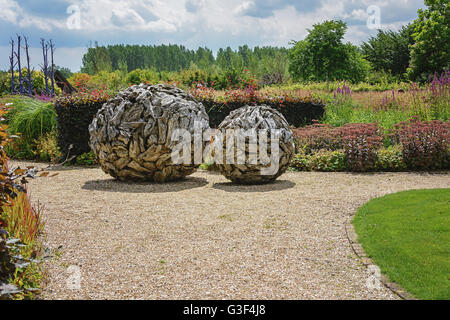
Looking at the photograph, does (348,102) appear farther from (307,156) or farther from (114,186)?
(114,186)

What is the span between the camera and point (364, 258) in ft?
13.0

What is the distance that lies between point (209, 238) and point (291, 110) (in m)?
8.58

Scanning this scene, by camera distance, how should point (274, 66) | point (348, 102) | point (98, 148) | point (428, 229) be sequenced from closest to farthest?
point (428, 229), point (98, 148), point (348, 102), point (274, 66)

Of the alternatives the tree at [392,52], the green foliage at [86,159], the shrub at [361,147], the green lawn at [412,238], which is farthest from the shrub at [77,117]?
the tree at [392,52]

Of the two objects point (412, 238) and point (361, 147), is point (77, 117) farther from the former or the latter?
point (412, 238)

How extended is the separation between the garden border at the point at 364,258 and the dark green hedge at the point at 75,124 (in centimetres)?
728

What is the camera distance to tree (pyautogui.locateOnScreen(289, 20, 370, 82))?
88.2 feet

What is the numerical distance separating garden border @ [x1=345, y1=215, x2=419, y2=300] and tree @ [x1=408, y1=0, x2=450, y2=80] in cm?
2388

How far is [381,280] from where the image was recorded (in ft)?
11.5

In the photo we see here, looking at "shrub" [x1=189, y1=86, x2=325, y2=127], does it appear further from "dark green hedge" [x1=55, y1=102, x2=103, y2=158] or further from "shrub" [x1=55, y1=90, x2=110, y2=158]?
"dark green hedge" [x1=55, y1=102, x2=103, y2=158]

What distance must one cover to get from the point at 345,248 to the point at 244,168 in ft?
10.1

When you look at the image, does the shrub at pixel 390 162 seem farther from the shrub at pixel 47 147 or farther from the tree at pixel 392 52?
the tree at pixel 392 52

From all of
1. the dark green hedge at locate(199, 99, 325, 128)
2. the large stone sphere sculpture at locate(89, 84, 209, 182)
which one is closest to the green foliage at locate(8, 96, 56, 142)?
the dark green hedge at locate(199, 99, 325, 128)
